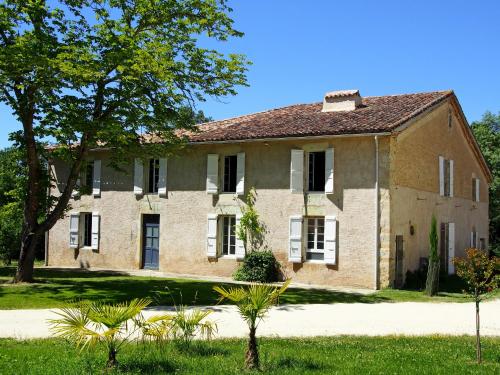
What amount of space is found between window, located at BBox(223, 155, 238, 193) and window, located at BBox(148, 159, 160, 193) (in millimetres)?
3042

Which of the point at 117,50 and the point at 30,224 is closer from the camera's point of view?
the point at 117,50

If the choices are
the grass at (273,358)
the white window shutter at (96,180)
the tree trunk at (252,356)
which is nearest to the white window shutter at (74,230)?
the white window shutter at (96,180)

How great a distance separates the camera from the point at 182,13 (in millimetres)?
15922

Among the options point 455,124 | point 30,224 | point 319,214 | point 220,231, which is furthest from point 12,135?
point 455,124

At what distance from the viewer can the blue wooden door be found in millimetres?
21891

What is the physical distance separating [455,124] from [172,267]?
12.9 meters

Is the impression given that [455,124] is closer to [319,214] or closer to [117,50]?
[319,214]

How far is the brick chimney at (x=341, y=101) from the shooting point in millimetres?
20578

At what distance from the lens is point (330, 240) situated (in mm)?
17797

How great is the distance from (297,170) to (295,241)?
236 cm

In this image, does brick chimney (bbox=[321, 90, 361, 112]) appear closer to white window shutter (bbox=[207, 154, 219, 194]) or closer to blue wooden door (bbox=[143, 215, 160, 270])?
white window shutter (bbox=[207, 154, 219, 194])

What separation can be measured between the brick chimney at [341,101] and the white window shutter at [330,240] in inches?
189

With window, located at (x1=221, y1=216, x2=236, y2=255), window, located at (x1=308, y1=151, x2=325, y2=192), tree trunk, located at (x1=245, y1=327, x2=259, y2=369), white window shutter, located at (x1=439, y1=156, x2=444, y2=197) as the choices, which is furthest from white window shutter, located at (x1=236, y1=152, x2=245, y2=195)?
tree trunk, located at (x1=245, y1=327, x2=259, y2=369)

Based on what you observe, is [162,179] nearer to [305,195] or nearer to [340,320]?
[305,195]
